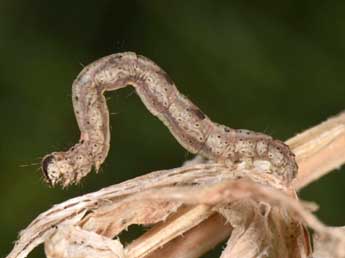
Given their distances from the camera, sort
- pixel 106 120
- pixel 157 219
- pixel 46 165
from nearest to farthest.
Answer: pixel 157 219 < pixel 46 165 < pixel 106 120

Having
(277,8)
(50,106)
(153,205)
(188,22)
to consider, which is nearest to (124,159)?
(50,106)

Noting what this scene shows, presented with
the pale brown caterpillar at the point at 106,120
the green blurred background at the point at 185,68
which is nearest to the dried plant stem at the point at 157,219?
the pale brown caterpillar at the point at 106,120

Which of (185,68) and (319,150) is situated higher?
(185,68)

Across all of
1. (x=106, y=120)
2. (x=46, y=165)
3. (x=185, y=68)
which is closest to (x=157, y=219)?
(x=46, y=165)

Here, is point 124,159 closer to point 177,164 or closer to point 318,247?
point 177,164

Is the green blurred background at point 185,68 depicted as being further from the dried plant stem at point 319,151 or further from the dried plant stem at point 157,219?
the dried plant stem at point 157,219

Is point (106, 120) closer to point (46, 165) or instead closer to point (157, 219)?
point (46, 165)

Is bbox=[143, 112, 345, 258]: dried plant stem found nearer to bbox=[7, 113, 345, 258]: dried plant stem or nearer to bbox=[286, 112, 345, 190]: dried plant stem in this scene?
bbox=[286, 112, 345, 190]: dried plant stem

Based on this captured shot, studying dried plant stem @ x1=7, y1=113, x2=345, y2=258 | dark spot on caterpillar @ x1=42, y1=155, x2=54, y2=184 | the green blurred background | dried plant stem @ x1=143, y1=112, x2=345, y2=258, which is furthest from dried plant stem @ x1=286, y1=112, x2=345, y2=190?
the green blurred background
